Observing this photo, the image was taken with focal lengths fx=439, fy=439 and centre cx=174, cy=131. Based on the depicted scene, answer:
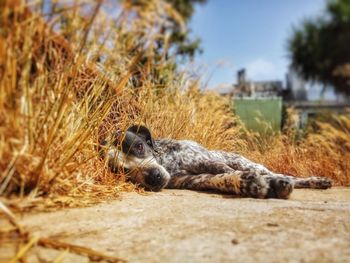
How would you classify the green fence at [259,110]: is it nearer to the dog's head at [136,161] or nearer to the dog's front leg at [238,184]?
the dog's front leg at [238,184]

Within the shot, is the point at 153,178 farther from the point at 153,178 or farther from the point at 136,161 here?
the point at 136,161

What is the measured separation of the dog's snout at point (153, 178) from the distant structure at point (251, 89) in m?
5.45

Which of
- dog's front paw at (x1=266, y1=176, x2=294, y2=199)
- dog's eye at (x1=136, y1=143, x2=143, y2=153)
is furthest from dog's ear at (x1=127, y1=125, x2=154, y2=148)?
dog's front paw at (x1=266, y1=176, x2=294, y2=199)

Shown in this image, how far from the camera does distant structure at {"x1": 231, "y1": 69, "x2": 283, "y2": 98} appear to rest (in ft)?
44.9

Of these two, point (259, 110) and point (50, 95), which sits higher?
point (259, 110)

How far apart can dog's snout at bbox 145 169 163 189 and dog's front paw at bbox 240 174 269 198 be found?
0.82 m

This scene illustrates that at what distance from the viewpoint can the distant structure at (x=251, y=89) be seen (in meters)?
13.7

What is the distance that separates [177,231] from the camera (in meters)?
2.23

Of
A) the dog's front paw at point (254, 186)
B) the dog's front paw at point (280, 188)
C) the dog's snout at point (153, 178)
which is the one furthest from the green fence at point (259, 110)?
the dog's front paw at point (280, 188)

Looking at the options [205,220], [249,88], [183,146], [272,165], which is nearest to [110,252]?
[205,220]

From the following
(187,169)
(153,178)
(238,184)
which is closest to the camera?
(238,184)

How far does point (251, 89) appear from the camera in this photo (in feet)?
54.0

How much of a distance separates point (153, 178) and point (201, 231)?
2.01 meters

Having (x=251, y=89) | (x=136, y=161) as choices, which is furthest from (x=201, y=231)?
(x=251, y=89)
